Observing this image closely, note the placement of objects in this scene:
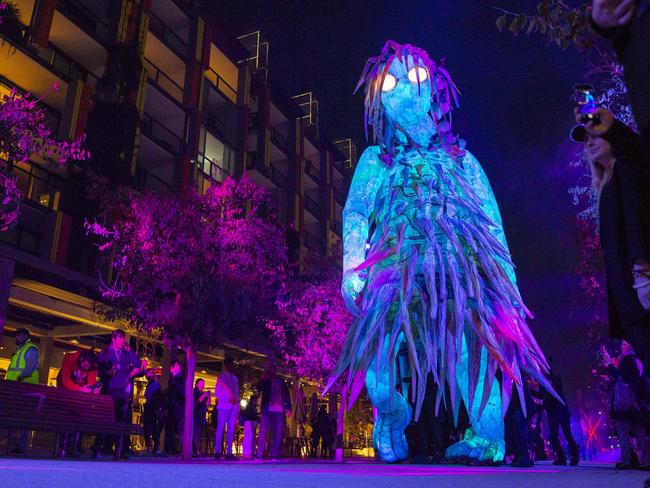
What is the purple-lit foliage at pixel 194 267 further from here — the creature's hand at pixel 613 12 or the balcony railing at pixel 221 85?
the balcony railing at pixel 221 85

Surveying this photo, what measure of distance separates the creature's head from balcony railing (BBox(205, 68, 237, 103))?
70.8 ft

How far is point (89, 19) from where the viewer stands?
20.3 meters

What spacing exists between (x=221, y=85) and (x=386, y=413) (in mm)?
24456

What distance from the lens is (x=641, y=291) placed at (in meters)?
2.05

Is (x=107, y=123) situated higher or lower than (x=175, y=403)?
higher

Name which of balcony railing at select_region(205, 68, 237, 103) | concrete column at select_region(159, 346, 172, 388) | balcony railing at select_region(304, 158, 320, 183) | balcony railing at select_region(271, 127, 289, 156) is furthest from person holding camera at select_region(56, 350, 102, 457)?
balcony railing at select_region(304, 158, 320, 183)

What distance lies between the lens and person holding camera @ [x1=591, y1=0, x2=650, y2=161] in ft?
6.70

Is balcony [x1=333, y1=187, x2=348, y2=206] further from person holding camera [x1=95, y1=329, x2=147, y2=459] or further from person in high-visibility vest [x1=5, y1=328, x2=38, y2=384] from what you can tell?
person in high-visibility vest [x1=5, y1=328, x2=38, y2=384]


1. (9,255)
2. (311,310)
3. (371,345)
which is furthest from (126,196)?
(371,345)

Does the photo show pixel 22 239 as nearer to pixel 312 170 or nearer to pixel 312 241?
pixel 312 241

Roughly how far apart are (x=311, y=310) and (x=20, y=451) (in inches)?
418

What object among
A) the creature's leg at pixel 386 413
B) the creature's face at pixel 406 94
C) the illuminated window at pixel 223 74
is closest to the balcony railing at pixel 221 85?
the illuminated window at pixel 223 74

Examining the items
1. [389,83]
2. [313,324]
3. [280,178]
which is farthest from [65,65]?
[389,83]

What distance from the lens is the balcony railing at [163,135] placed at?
21941mm
